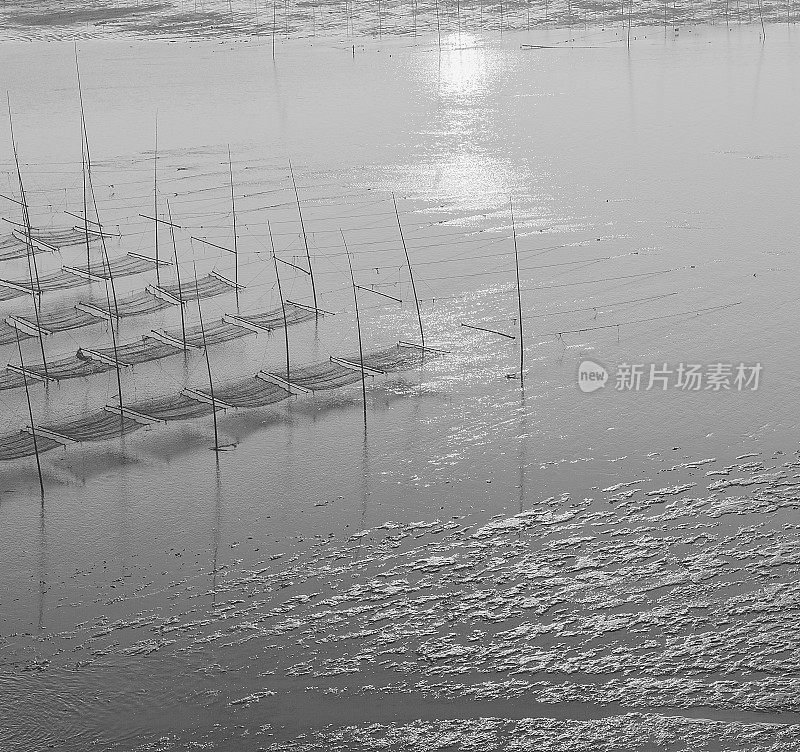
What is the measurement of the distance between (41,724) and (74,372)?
17.2ft

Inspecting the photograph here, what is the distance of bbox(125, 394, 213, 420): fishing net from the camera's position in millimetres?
11469

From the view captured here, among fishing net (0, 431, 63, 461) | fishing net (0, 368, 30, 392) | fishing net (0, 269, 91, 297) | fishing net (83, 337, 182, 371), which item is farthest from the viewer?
fishing net (0, 269, 91, 297)

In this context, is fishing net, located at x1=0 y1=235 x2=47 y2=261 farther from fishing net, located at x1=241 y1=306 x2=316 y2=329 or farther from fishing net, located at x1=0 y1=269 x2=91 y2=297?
fishing net, located at x1=241 y1=306 x2=316 y2=329

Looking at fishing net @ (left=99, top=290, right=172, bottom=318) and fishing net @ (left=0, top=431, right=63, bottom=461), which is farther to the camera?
fishing net @ (left=99, top=290, right=172, bottom=318)

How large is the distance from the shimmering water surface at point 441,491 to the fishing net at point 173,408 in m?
0.17

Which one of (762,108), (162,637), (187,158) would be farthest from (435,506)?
(762,108)

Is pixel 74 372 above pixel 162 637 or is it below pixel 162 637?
above

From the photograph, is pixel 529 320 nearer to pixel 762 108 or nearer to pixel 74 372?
pixel 74 372

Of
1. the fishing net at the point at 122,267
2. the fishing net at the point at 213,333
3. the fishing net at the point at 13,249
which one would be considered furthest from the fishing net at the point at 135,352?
the fishing net at the point at 13,249

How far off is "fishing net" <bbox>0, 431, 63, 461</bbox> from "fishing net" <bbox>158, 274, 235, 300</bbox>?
3.42 m

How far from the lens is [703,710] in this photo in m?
7.94

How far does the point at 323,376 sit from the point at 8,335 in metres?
3.99

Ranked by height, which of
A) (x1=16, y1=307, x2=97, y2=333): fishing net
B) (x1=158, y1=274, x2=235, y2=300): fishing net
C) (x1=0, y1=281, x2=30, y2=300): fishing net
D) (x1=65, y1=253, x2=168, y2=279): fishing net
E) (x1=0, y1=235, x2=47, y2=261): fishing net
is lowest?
(x1=16, y1=307, x2=97, y2=333): fishing net

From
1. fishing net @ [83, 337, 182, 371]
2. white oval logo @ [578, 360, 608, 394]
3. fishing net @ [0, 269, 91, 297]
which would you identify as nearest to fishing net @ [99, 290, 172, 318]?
fishing net @ [0, 269, 91, 297]
